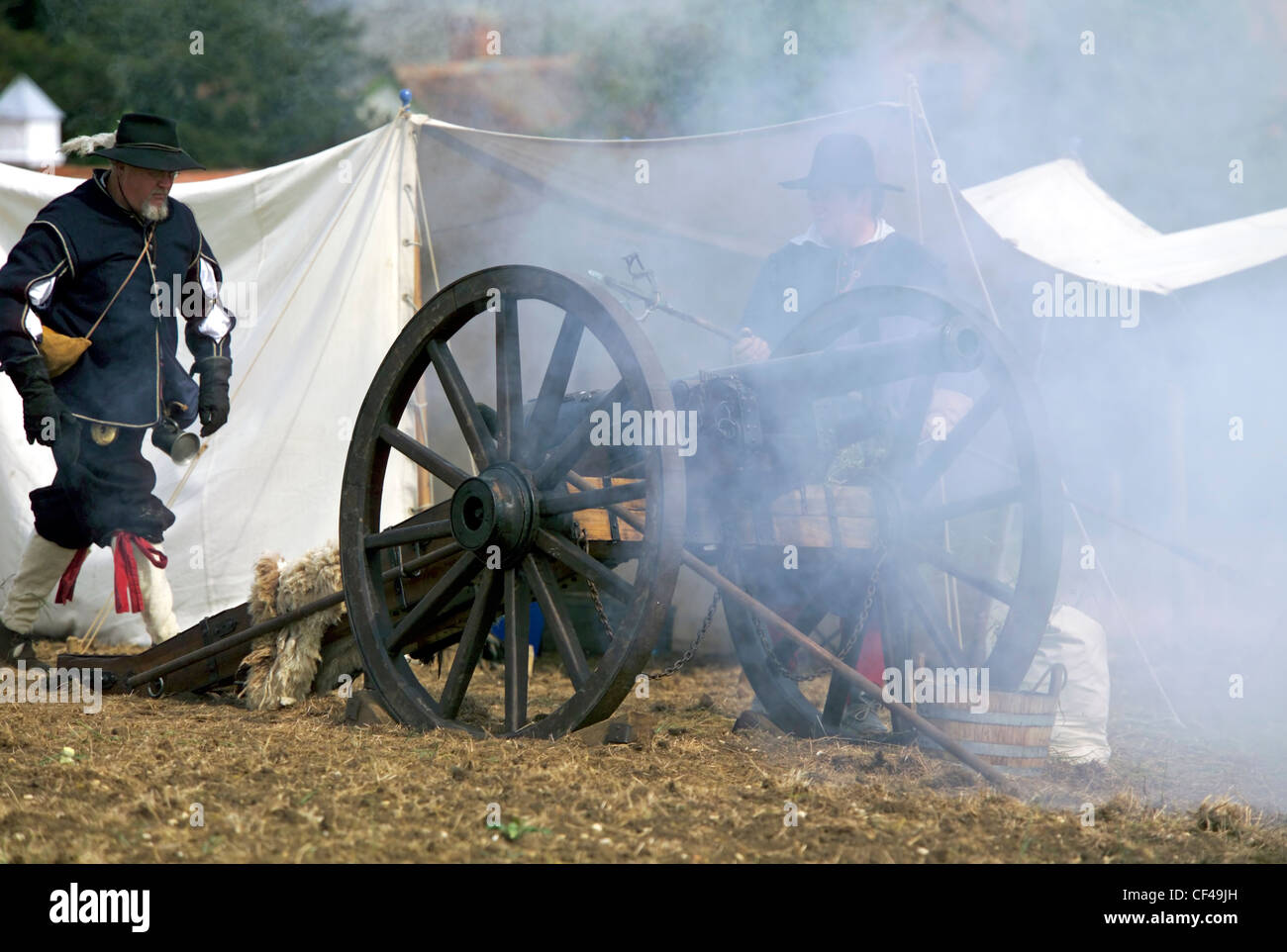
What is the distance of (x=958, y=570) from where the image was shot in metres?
3.15

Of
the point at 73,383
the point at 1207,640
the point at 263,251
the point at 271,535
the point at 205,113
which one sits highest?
the point at 205,113

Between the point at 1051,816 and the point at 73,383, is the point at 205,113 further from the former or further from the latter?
the point at 1051,816

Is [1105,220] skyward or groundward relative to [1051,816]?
skyward

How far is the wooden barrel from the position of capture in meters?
2.84

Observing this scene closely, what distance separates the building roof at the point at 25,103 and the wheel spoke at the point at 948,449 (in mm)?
10943

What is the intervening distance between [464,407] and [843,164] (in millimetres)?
1558

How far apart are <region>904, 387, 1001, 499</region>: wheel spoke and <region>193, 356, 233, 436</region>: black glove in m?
2.27

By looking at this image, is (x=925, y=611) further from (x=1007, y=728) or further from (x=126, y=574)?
(x=126, y=574)

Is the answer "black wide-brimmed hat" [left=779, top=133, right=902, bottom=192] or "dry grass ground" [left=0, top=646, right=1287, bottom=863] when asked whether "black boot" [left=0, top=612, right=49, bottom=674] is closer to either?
"dry grass ground" [left=0, top=646, right=1287, bottom=863]

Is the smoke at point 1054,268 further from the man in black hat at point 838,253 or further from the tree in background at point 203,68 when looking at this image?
the tree in background at point 203,68

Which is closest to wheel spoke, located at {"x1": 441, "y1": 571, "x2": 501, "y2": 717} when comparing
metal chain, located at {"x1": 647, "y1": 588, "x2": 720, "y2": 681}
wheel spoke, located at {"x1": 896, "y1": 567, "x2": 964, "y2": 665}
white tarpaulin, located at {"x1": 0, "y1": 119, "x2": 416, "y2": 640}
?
metal chain, located at {"x1": 647, "y1": 588, "x2": 720, "y2": 681}

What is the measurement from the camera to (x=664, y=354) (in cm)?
577

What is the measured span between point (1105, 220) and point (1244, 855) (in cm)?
604
